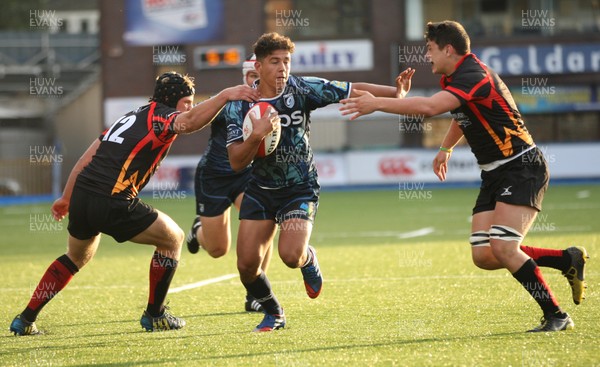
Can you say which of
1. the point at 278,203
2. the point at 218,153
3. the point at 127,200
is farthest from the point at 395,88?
the point at 218,153

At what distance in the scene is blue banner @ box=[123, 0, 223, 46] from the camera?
30359mm

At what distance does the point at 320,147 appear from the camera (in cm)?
3072

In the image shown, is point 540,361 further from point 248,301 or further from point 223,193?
point 223,193

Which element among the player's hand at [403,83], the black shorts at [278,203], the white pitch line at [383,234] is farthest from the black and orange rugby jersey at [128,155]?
the white pitch line at [383,234]

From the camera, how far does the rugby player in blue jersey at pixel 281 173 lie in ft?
23.4

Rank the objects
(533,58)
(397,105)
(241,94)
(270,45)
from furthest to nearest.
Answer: (533,58), (270,45), (241,94), (397,105)

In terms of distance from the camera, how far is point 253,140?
6.73 metres

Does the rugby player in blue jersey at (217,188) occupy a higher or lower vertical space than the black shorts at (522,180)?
lower

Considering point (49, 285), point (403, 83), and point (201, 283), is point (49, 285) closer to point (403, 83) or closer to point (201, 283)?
point (201, 283)

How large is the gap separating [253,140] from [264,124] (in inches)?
5.6

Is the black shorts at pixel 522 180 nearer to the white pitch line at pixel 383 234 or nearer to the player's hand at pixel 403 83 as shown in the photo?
the player's hand at pixel 403 83

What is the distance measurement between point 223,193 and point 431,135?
21313mm

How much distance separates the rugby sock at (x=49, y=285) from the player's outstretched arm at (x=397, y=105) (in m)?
2.55

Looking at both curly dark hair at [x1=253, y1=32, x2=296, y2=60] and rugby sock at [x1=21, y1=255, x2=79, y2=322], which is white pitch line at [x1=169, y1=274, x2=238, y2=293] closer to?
rugby sock at [x1=21, y1=255, x2=79, y2=322]
